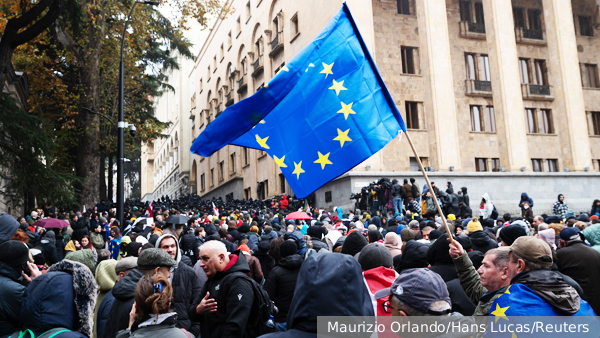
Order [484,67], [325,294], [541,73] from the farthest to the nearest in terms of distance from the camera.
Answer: [541,73]
[484,67]
[325,294]

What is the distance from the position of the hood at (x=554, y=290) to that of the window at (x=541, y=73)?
34.1 m

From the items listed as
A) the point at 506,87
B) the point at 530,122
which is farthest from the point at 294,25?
the point at 530,122

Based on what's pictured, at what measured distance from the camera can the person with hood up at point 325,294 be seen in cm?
230

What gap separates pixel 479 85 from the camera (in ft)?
104

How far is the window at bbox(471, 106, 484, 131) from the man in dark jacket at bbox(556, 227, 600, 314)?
2820 cm

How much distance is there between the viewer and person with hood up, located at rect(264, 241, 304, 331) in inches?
193

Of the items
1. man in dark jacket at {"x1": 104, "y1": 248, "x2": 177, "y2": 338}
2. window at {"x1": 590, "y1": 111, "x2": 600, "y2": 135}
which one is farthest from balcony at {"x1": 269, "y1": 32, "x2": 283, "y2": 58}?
man in dark jacket at {"x1": 104, "y1": 248, "x2": 177, "y2": 338}

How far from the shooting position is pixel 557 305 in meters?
2.57

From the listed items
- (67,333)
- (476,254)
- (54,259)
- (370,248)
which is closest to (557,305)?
(370,248)

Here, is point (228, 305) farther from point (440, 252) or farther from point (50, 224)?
point (50, 224)

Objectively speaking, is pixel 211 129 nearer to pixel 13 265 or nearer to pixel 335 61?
pixel 335 61

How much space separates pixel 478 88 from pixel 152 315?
105 ft

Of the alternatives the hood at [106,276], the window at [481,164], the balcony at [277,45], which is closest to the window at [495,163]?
the window at [481,164]

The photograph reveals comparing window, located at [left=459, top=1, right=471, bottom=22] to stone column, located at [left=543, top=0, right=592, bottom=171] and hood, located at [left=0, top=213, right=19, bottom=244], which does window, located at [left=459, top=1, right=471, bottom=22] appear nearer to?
stone column, located at [left=543, top=0, right=592, bottom=171]
